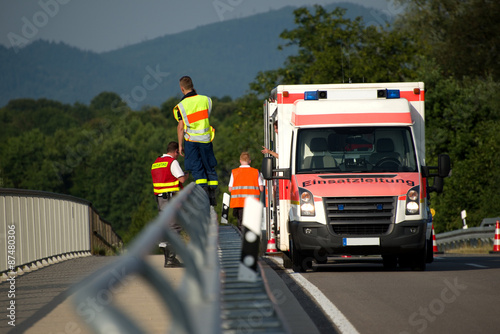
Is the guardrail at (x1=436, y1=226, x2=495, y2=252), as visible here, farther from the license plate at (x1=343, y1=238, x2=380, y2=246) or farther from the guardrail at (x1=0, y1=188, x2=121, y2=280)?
the license plate at (x1=343, y1=238, x2=380, y2=246)

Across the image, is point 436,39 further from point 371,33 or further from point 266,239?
point 266,239

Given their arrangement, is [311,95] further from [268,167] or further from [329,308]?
[329,308]

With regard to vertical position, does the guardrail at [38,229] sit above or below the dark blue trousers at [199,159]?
below

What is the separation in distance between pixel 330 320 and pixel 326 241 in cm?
435

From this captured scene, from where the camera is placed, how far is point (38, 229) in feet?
46.7

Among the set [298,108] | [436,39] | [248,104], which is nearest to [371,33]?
[436,39]

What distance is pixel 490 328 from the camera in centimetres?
743

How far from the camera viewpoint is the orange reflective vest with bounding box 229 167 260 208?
1634cm

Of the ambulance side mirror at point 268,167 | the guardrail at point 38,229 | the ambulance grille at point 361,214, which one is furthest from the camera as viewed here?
the ambulance side mirror at point 268,167

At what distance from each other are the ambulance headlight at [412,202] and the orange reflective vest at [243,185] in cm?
447

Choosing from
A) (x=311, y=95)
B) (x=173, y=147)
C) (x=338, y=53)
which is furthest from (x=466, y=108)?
(x=173, y=147)

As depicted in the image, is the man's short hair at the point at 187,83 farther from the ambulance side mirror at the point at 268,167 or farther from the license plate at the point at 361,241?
the license plate at the point at 361,241

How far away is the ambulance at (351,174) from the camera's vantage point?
12344mm

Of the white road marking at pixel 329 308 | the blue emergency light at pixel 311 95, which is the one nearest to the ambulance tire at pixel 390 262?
the white road marking at pixel 329 308
